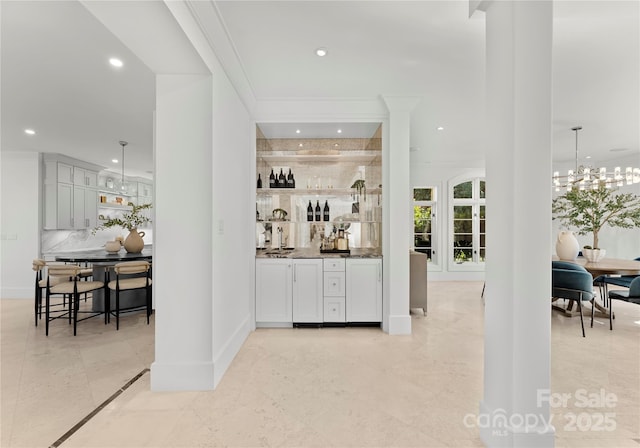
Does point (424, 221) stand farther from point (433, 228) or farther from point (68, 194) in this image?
point (68, 194)

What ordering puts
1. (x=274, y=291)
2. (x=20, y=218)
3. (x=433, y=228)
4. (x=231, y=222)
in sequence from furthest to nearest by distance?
1. (x=433, y=228)
2. (x=20, y=218)
3. (x=274, y=291)
4. (x=231, y=222)

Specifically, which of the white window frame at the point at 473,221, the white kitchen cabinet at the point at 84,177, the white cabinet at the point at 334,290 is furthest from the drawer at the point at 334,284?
the white kitchen cabinet at the point at 84,177

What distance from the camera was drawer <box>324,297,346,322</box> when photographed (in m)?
3.74

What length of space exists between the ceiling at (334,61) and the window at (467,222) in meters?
2.85

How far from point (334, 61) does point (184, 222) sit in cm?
191

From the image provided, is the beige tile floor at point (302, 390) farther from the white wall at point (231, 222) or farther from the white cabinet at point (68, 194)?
the white cabinet at point (68, 194)

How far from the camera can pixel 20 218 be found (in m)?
5.52

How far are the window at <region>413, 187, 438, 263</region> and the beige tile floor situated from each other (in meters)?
3.87

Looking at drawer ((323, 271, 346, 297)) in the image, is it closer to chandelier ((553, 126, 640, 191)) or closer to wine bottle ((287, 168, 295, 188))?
wine bottle ((287, 168, 295, 188))

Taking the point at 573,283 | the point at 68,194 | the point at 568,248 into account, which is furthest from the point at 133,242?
the point at 568,248

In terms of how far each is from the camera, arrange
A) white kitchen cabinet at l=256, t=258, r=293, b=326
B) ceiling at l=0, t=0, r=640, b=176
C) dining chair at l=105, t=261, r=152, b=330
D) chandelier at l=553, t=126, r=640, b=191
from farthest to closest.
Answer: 1. chandelier at l=553, t=126, r=640, b=191
2. dining chair at l=105, t=261, r=152, b=330
3. white kitchen cabinet at l=256, t=258, r=293, b=326
4. ceiling at l=0, t=0, r=640, b=176

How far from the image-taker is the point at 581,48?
2541mm

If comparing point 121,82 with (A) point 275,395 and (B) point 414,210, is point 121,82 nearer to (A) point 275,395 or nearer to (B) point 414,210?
(A) point 275,395

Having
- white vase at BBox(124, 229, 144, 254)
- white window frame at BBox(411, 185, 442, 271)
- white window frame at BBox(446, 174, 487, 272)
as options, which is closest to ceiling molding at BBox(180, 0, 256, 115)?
white vase at BBox(124, 229, 144, 254)
